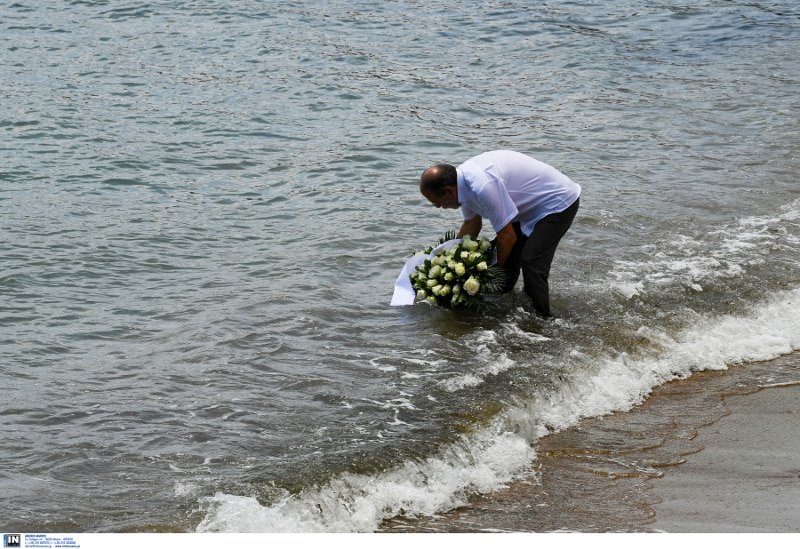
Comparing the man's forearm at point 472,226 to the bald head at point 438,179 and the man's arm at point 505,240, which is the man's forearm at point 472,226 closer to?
the man's arm at point 505,240

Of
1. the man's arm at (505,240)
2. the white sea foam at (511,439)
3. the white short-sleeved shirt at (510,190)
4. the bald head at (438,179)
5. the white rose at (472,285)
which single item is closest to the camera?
the white sea foam at (511,439)

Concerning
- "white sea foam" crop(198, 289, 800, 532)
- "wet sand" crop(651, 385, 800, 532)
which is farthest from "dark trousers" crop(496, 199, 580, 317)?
"wet sand" crop(651, 385, 800, 532)

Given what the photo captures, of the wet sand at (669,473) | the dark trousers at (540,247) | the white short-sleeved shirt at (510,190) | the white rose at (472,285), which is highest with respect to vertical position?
the white short-sleeved shirt at (510,190)

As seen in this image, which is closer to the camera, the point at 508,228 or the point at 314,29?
the point at 508,228

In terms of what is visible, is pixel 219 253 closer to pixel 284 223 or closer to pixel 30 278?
pixel 284 223

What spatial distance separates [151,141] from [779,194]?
8713 mm

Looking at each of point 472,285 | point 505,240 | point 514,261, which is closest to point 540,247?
point 505,240

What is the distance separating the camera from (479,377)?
7.29m

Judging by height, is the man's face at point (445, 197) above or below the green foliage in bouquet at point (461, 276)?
above

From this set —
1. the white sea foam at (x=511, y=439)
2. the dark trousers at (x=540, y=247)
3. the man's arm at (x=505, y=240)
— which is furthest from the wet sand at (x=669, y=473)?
the man's arm at (x=505, y=240)

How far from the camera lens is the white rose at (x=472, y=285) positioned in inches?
316

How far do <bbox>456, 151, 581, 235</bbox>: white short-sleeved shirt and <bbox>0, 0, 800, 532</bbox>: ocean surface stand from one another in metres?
1.07

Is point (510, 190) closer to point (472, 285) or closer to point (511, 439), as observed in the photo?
point (472, 285)

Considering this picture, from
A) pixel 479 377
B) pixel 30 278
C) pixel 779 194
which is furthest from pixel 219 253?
pixel 779 194
